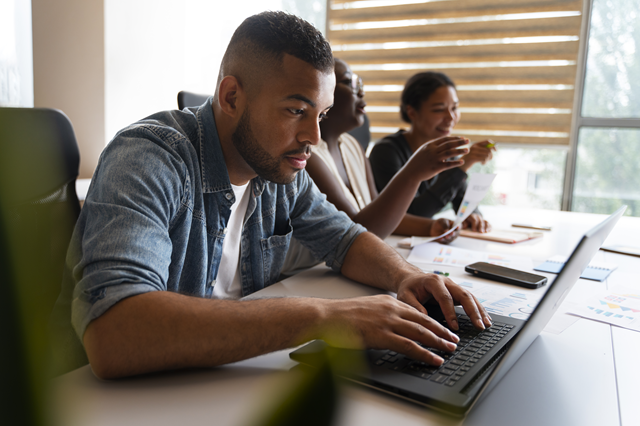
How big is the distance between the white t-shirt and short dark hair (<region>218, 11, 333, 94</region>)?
0.92ft

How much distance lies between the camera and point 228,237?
42.0 inches

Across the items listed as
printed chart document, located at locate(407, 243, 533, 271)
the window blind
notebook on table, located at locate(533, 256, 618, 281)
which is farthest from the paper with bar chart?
the window blind

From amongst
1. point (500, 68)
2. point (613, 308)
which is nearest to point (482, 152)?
point (613, 308)

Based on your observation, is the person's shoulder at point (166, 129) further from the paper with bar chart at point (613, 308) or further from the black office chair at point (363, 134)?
the black office chair at point (363, 134)

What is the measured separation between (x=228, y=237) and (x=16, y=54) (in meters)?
2.13

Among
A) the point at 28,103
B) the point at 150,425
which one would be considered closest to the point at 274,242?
the point at 150,425

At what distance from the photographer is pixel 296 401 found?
0.58 meters

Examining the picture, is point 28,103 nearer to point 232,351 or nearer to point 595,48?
point 232,351

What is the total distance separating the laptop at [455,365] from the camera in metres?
0.58

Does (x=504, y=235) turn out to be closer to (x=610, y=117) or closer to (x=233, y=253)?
(x=233, y=253)

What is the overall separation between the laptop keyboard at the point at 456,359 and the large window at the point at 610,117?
296cm

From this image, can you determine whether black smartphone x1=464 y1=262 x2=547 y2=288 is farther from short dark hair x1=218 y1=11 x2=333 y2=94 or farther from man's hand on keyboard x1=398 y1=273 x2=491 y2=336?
short dark hair x1=218 y1=11 x2=333 y2=94

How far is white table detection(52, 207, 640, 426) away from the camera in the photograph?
557mm

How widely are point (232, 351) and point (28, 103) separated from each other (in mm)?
2482
